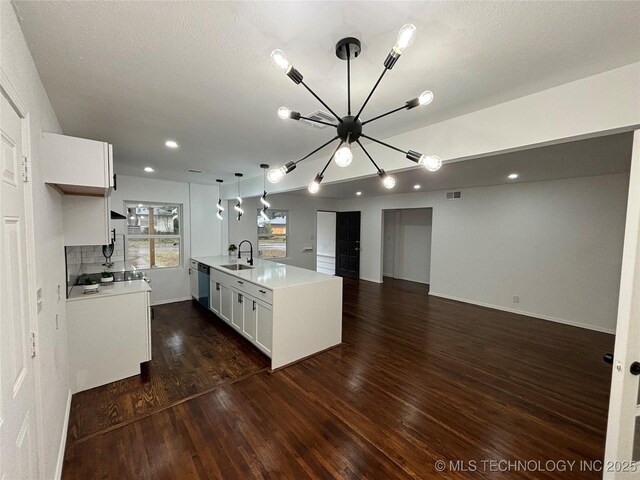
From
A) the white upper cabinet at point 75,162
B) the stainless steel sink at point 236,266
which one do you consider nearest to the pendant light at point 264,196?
the stainless steel sink at point 236,266

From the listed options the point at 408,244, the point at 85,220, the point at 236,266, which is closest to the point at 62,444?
the point at 85,220

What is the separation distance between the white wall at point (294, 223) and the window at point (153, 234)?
3.71ft

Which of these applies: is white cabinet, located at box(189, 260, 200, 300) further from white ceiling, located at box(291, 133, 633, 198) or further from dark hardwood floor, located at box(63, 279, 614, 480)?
white ceiling, located at box(291, 133, 633, 198)

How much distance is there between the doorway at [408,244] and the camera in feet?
25.4

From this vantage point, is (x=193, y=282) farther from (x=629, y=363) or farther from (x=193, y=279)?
(x=629, y=363)

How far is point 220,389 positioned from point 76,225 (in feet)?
6.67

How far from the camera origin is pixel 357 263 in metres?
8.24

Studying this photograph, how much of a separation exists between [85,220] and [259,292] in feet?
5.91

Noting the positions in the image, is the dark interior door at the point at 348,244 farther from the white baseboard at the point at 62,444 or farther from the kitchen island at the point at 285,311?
the white baseboard at the point at 62,444

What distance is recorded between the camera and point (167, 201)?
5449 mm

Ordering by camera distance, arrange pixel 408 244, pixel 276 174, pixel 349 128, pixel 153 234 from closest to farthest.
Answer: pixel 349 128, pixel 276 174, pixel 153 234, pixel 408 244

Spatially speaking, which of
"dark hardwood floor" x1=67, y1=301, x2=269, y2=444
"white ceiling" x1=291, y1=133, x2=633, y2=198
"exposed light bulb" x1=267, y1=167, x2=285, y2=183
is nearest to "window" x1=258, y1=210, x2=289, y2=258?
"dark hardwood floor" x1=67, y1=301, x2=269, y2=444

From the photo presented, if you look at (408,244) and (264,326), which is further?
(408,244)

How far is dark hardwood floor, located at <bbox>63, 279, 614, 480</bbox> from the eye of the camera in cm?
183
